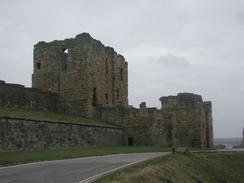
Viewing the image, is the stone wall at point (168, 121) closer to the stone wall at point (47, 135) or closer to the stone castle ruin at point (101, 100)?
the stone castle ruin at point (101, 100)

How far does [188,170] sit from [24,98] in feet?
71.2

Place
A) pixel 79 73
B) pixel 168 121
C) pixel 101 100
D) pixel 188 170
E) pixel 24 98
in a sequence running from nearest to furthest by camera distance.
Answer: pixel 188 170, pixel 24 98, pixel 168 121, pixel 79 73, pixel 101 100

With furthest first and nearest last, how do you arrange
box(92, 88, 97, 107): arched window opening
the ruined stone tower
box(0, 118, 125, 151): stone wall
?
box(92, 88, 97, 107): arched window opening → the ruined stone tower → box(0, 118, 125, 151): stone wall

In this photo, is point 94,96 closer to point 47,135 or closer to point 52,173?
point 47,135

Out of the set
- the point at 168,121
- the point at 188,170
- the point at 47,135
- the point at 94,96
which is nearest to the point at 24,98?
the point at 47,135

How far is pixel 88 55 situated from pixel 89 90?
3.70 metres

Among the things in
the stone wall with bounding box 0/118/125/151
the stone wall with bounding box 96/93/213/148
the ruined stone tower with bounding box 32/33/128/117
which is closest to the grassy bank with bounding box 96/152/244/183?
the stone wall with bounding box 0/118/125/151

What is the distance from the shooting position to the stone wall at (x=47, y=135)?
98.6ft

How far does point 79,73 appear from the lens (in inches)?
2004

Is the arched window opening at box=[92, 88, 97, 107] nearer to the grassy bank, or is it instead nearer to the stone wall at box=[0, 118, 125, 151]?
the stone wall at box=[0, 118, 125, 151]

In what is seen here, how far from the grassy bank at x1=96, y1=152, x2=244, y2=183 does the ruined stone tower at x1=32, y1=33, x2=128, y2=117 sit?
71.4 feet

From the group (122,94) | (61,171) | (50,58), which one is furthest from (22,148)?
(122,94)

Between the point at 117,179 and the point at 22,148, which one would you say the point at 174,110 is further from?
the point at 117,179

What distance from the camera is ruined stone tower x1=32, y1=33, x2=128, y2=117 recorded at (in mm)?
50594
